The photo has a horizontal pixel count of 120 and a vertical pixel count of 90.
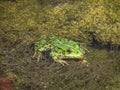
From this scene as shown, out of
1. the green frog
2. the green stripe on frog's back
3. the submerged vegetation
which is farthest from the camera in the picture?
the green stripe on frog's back

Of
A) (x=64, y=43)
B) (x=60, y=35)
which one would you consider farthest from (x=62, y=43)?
(x=60, y=35)

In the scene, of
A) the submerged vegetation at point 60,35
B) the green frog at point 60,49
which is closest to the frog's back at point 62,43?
the green frog at point 60,49

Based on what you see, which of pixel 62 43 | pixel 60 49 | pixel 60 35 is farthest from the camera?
pixel 60 35

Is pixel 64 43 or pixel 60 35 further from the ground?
pixel 60 35

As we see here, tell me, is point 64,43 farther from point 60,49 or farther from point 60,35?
point 60,35

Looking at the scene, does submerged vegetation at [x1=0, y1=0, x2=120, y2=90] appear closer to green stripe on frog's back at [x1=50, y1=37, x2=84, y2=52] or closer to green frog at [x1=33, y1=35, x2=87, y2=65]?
green frog at [x1=33, y1=35, x2=87, y2=65]

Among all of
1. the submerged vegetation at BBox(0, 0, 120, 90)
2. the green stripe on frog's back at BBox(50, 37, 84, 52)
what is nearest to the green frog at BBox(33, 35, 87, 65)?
the green stripe on frog's back at BBox(50, 37, 84, 52)

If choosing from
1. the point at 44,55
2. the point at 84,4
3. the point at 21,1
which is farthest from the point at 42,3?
the point at 44,55
